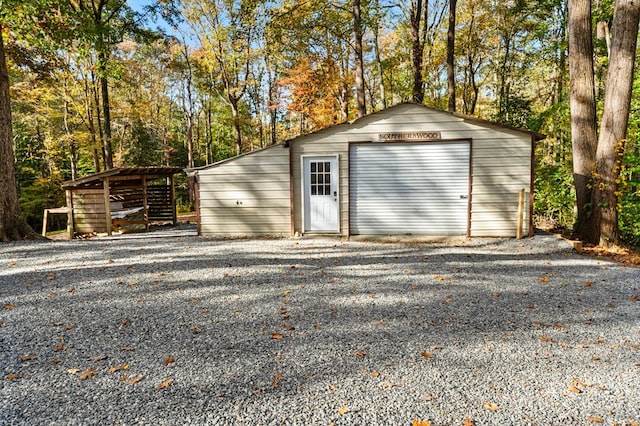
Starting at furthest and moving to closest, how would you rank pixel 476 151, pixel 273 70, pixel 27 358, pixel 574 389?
pixel 273 70 → pixel 476 151 → pixel 27 358 → pixel 574 389

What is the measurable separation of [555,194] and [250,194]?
8.03 meters

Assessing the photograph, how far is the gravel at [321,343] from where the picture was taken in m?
2.29

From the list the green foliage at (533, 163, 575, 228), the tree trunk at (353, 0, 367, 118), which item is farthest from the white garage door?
the tree trunk at (353, 0, 367, 118)

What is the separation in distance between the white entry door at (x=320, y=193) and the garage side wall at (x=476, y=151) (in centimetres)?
17

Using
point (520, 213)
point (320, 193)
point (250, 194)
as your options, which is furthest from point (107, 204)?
point (520, 213)

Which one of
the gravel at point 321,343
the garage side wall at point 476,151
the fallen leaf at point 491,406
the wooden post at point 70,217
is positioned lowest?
the fallen leaf at point 491,406

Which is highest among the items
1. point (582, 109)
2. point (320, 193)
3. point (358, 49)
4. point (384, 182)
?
point (358, 49)

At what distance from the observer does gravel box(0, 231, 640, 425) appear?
7.50 feet

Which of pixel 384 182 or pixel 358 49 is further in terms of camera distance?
pixel 358 49

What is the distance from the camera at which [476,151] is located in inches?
325

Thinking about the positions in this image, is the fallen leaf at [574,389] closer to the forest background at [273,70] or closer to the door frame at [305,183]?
the door frame at [305,183]

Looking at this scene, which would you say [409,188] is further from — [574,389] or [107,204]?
[107,204]

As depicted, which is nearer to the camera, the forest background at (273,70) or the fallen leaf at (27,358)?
the fallen leaf at (27,358)

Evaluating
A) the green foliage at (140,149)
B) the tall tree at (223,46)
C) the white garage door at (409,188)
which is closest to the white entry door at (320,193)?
the white garage door at (409,188)
